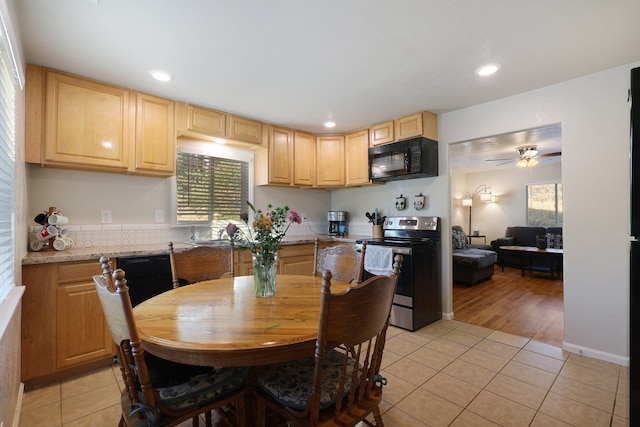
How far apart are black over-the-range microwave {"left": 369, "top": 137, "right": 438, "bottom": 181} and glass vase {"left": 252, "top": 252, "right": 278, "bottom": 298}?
223cm

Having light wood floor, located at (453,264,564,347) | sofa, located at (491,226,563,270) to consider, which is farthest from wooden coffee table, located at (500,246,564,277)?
light wood floor, located at (453,264,564,347)

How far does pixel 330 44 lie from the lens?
2.00 metres

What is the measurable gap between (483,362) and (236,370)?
78.7 inches

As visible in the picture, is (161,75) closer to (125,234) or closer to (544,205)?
(125,234)

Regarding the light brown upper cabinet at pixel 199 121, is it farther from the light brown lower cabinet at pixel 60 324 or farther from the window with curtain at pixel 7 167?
the light brown lower cabinet at pixel 60 324

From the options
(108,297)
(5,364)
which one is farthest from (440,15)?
(5,364)

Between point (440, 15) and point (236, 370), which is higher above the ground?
point (440, 15)

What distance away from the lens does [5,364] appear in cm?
134

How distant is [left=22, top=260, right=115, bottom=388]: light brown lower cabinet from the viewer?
199 centimetres

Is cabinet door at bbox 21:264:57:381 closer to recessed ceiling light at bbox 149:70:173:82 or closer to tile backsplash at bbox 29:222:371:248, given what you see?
tile backsplash at bbox 29:222:371:248

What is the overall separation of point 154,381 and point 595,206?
3.20m

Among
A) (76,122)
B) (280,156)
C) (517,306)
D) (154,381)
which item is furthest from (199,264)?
(517,306)

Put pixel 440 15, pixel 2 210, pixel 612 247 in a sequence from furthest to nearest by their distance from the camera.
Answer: pixel 612 247
pixel 440 15
pixel 2 210

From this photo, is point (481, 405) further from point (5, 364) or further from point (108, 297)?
point (5, 364)
